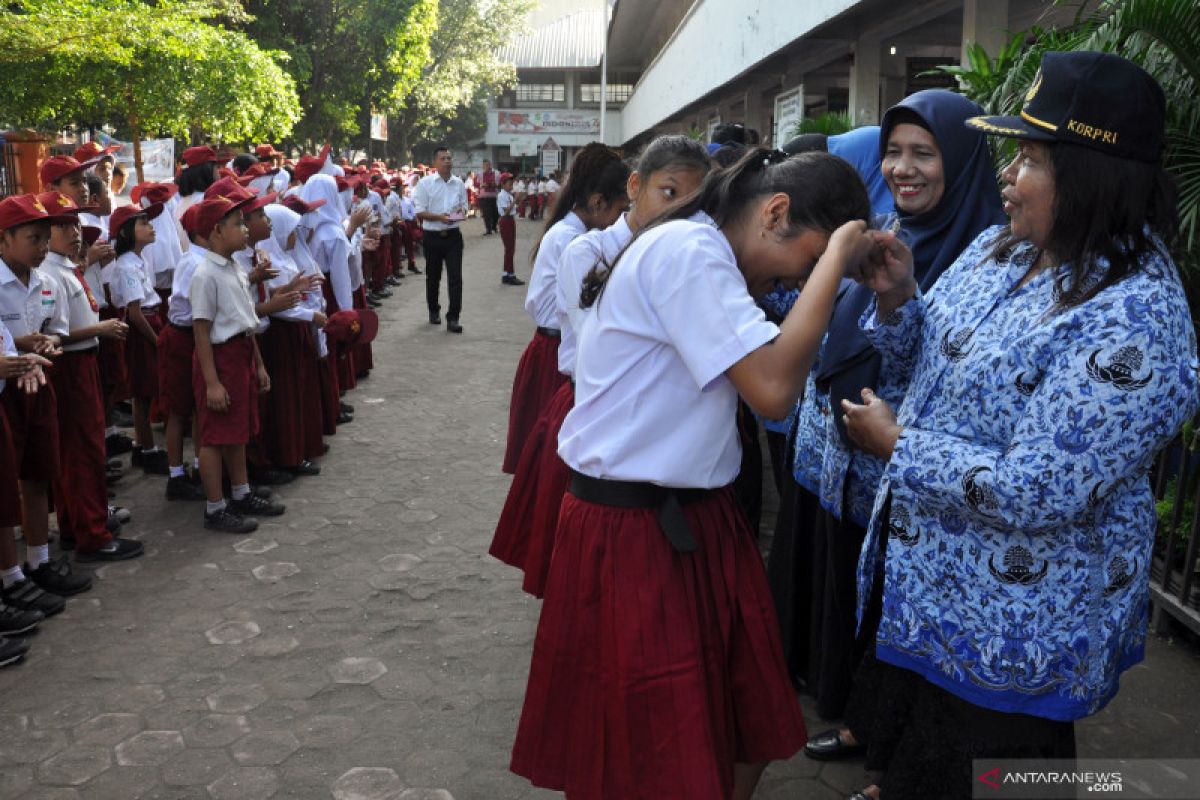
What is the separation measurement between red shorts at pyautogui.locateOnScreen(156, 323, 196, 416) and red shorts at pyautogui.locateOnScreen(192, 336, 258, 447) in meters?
0.38

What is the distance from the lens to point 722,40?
13742 mm

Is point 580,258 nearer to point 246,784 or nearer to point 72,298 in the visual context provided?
point 246,784

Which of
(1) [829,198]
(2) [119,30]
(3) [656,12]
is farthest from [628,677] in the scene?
(3) [656,12]

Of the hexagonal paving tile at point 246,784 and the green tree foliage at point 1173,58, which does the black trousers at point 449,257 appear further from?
the hexagonal paving tile at point 246,784

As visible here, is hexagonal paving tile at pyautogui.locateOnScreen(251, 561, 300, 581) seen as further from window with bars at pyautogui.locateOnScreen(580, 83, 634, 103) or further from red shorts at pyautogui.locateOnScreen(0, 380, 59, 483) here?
window with bars at pyautogui.locateOnScreen(580, 83, 634, 103)

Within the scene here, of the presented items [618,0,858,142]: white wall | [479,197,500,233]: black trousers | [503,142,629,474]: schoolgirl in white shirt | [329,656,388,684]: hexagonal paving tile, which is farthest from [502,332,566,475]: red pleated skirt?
[479,197,500,233]: black trousers

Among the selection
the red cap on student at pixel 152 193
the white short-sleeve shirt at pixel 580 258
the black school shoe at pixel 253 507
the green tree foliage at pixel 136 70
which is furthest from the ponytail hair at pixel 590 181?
the green tree foliage at pixel 136 70

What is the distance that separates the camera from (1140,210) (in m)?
1.86

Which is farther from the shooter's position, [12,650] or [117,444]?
[117,444]

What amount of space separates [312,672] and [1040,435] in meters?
2.93

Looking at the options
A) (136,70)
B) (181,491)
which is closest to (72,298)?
(181,491)

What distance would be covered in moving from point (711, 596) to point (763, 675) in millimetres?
213

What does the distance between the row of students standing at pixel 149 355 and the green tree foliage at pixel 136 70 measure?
4.46 metres

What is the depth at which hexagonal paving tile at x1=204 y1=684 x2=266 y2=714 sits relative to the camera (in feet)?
11.6
